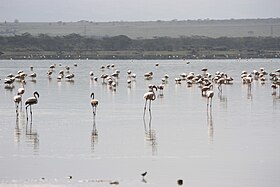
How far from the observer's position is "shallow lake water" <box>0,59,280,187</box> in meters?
14.6

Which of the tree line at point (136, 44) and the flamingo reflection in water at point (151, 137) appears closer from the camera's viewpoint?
the flamingo reflection in water at point (151, 137)

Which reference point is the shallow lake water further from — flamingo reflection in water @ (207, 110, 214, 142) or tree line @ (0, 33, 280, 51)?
tree line @ (0, 33, 280, 51)

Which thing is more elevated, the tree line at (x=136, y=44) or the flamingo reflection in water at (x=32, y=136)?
the tree line at (x=136, y=44)

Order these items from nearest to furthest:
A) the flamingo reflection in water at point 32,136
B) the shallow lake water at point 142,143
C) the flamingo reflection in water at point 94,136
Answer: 1. the shallow lake water at point 142,143
2. the flamingo reflection in water at point 32,136
3. the flamingo reflection in water at point 94,136

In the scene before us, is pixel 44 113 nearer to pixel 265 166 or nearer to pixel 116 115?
pixel 116 115

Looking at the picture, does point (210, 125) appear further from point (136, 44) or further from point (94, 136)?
point (136, 44)

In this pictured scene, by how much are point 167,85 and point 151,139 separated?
65.0 feet

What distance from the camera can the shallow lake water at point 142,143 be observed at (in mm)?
14595

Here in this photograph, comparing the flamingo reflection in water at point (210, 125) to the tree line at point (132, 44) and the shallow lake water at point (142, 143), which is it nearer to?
the shallow lake water at point (142, 143)

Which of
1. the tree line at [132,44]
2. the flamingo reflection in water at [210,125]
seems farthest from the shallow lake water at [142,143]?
the tree line at [132,44]

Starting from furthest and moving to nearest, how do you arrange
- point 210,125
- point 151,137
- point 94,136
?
point 210,125, point 94,136, point 151,137

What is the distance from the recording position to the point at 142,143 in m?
18.4

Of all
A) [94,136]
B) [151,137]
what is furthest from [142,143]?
[94,136]

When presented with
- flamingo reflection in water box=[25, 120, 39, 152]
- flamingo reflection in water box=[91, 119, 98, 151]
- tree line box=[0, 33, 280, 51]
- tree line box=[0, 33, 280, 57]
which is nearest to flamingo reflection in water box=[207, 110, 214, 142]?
flamingo reflection in water box=[91, 119, 98, 151]
